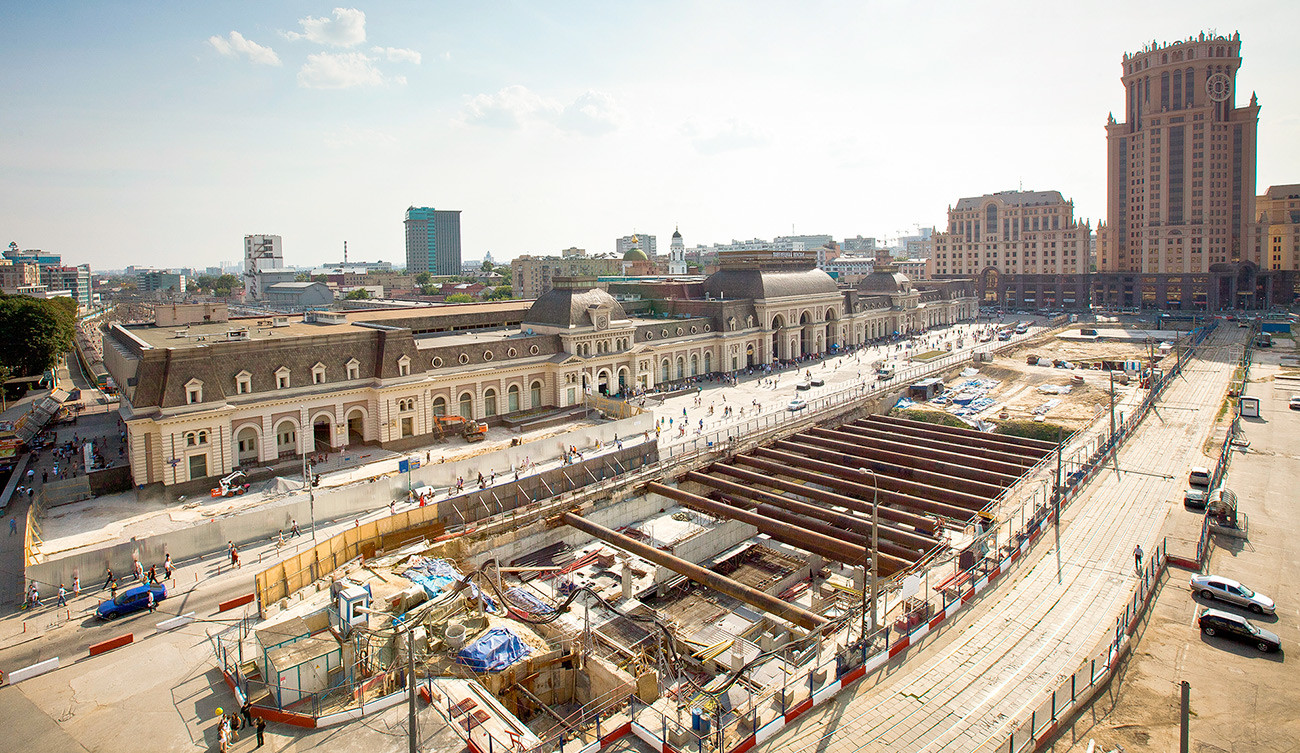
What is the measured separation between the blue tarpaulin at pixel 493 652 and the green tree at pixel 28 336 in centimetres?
8027

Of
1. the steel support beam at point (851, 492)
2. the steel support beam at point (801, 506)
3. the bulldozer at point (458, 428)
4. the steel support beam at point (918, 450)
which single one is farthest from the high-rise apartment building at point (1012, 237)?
the bulldozer at point (458, 428)

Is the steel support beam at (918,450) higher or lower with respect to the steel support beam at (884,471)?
higher

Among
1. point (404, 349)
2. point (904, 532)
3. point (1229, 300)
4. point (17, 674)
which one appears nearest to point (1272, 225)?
point (1229, 300)

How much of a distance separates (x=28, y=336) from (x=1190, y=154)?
200m

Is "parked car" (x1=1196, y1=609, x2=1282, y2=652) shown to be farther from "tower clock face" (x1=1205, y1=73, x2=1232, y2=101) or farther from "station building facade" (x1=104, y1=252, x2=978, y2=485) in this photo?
"tower clock face" (x1=1205, y1=73, x2=1232, y2=101)

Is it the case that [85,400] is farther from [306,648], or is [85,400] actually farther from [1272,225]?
[1272,225]

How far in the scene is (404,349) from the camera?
57469mm

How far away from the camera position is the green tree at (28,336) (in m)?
80.7

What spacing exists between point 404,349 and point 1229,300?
173 meters

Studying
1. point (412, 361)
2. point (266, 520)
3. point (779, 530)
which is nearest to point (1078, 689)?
point (779, 530)

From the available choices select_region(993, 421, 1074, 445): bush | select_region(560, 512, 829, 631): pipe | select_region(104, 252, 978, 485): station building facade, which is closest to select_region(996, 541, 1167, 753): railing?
select_region(560, 512, 829, 631): pipe

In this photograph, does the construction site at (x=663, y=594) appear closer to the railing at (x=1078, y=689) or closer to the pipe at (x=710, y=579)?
the pipe at (x=710, y=579)

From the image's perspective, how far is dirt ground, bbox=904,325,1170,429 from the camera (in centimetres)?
7388

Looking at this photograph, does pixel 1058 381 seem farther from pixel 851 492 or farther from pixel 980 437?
pixel 851 492
